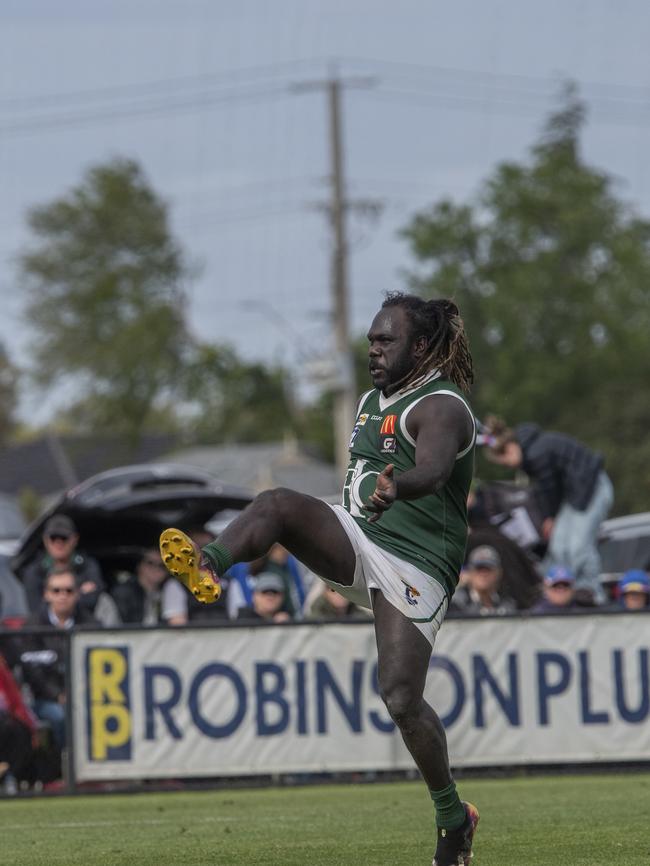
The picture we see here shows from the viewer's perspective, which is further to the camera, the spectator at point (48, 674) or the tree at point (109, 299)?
the tree at point (109, 299)

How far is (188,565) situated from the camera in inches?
250

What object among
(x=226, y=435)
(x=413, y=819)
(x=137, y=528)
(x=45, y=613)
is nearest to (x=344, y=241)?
(x=137, y=528)

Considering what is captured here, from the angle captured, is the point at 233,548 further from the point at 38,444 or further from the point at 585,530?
the point at 38,444

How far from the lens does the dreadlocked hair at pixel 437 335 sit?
7.30m

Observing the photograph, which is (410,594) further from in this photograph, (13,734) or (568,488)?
(568,488)

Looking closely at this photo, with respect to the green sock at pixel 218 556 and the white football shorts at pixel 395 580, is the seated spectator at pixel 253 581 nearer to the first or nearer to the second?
the white football shorts at pixel 395 580

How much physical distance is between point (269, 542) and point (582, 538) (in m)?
8.97

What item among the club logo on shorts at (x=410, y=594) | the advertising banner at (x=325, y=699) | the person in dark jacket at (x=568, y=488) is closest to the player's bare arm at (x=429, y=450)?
the club logo on shorts at (x=410, y=594)

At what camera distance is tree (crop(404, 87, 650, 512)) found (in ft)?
229

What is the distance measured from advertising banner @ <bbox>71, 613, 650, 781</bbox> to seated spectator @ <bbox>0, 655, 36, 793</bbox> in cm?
41

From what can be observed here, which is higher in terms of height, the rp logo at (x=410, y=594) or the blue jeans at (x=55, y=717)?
the rp logo at (x=410, y=594)

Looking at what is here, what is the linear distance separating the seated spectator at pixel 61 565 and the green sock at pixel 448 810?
7806mm

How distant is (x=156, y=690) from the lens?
13.2 meters

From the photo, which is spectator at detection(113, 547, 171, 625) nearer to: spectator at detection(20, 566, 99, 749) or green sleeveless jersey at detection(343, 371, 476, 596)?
spectator at detection(20, 566, 99, 749)
